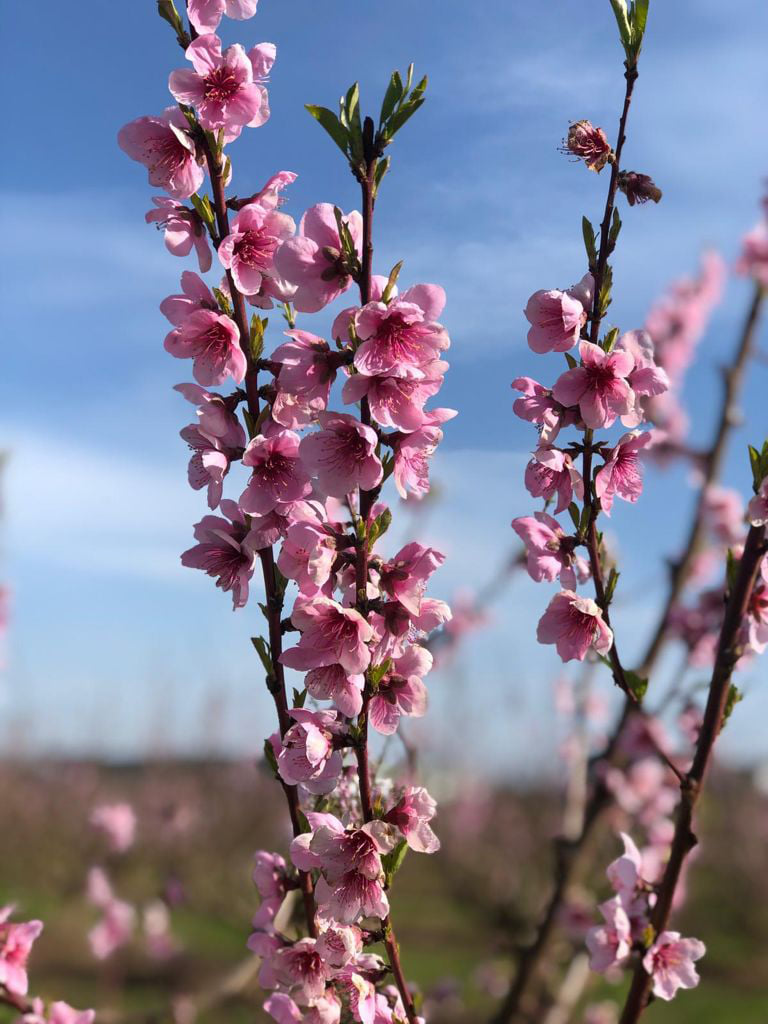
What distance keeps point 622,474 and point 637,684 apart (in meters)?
0.30

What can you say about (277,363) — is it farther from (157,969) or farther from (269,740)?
(157,969)

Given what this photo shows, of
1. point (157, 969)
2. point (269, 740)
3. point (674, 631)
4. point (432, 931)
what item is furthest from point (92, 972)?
point (269, 740)

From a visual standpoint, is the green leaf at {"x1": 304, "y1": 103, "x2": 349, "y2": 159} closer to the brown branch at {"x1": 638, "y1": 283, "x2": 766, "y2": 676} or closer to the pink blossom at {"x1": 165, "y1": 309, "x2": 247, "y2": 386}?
the pink blossom at {"x1": 165, "y1": 309, "x2": 247, "y2": 386}

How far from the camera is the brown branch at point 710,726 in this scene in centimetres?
131

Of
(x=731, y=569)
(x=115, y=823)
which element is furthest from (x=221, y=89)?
(x=115, y=823)

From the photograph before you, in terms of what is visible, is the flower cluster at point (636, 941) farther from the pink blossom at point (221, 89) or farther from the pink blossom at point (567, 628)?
the pink blossom at point (221, 89)

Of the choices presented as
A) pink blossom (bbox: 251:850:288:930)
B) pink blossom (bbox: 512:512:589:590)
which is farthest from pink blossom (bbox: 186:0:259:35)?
pink blossom (bbox: 251:850:288:930)

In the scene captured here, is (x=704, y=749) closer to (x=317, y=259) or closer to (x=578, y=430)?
(x=578, y=430)

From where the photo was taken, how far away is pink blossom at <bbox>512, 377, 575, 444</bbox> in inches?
49.1

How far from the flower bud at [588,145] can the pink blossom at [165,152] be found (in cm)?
48

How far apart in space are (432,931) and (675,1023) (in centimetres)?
508

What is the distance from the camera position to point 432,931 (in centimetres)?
1310

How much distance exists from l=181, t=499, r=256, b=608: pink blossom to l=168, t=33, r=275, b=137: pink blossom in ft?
1.60

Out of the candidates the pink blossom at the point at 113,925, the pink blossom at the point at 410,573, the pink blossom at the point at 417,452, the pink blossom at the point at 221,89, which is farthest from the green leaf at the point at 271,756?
the pink blossom at the point at 113,925
